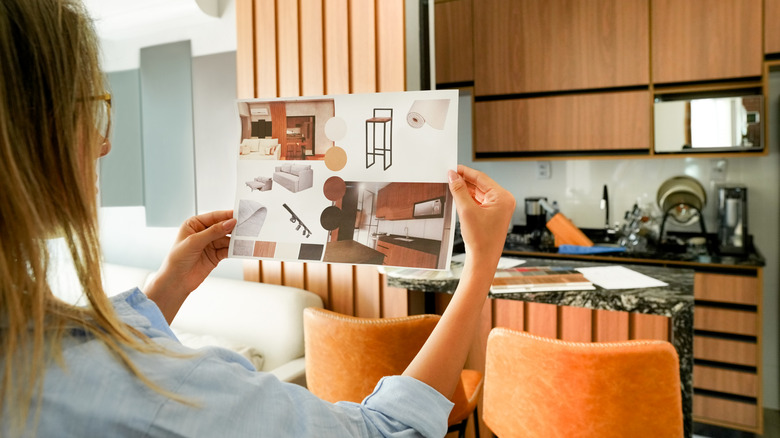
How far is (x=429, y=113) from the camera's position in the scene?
987 millimetres

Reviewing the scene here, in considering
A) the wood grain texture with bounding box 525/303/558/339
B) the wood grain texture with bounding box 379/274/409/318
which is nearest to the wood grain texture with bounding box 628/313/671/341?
the wood grain texture with bounding box 525/303/558/339

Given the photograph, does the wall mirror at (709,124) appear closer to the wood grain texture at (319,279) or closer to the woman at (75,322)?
the wood grain texture at (319,279)

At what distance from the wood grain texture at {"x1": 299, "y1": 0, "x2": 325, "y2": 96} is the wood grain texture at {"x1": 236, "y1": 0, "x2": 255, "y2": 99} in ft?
1.01

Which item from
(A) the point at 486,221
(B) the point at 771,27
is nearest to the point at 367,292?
(A) the point at 486,221

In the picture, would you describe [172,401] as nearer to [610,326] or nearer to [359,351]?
[359,351]

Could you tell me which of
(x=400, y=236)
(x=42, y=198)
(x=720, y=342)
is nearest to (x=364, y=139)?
(x=400, y=236)

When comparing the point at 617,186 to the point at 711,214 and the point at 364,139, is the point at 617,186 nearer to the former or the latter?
the point at 711,214

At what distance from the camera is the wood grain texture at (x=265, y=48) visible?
2648mm

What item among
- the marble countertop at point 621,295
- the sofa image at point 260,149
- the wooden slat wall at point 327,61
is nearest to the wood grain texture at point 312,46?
the wooden slat wall at point 327,61

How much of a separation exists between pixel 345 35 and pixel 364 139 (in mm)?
1597

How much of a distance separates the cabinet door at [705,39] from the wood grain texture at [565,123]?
10.1 inches

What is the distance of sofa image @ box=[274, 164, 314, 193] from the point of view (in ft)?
3.45

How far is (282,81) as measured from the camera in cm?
265

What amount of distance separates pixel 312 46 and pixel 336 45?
14 centimetres
